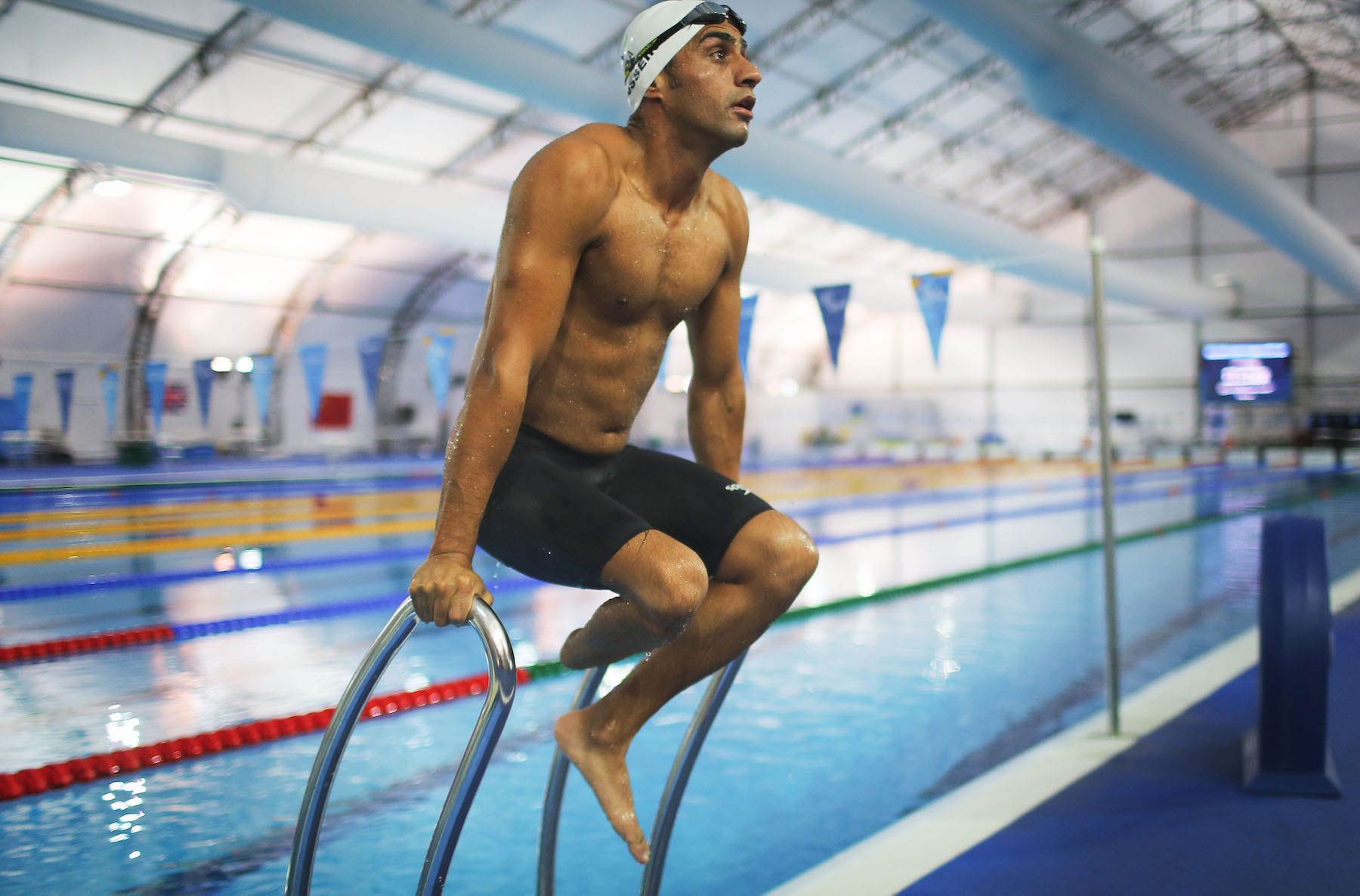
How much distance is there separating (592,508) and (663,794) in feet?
2.41

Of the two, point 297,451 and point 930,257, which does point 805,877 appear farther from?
point 930,257

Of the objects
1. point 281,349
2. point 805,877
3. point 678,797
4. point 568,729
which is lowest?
point 805,877

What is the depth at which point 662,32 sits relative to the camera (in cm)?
157

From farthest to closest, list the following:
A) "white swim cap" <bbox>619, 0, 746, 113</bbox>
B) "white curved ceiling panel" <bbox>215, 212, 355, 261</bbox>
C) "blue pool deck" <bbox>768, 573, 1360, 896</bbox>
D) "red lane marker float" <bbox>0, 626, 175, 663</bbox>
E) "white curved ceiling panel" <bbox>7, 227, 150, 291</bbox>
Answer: "white curved ceiling panel" <bbox>215, 212, 355, 261</bbox> → "white curved ceiling panel" <bbox>7, 227, 150, 291</bbox> → "red lane marker float" <bbox>0, 626, 175, 663</bbox> → "blue pool deck" <bbox>768, 573, 1360, 896</bbox> → "white swim cap" <bbox>619, 0, 746, 113</bbox>

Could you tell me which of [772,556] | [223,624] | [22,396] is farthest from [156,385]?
[772,556]

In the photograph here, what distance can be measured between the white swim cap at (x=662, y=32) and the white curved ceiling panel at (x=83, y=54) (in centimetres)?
1364

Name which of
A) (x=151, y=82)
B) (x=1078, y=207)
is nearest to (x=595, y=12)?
(x=151, y=82)

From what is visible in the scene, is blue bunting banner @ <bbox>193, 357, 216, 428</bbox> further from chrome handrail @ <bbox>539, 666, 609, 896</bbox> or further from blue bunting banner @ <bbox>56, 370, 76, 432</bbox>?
chrome handrail @ <bbox>539, 666, 609, 896</bbox>

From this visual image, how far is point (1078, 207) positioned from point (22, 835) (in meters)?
29.5

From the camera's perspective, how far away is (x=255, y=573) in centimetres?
733

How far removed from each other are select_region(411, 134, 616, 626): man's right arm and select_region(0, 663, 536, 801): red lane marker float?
1.71 meters

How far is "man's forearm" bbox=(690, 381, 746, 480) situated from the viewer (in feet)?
6.27

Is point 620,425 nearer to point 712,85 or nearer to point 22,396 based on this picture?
point 712,85

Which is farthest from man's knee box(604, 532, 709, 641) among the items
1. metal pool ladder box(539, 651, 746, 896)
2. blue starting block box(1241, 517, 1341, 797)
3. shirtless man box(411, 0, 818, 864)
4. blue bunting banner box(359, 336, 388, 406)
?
blue bunting banner box(359, 336, 388, 406)
